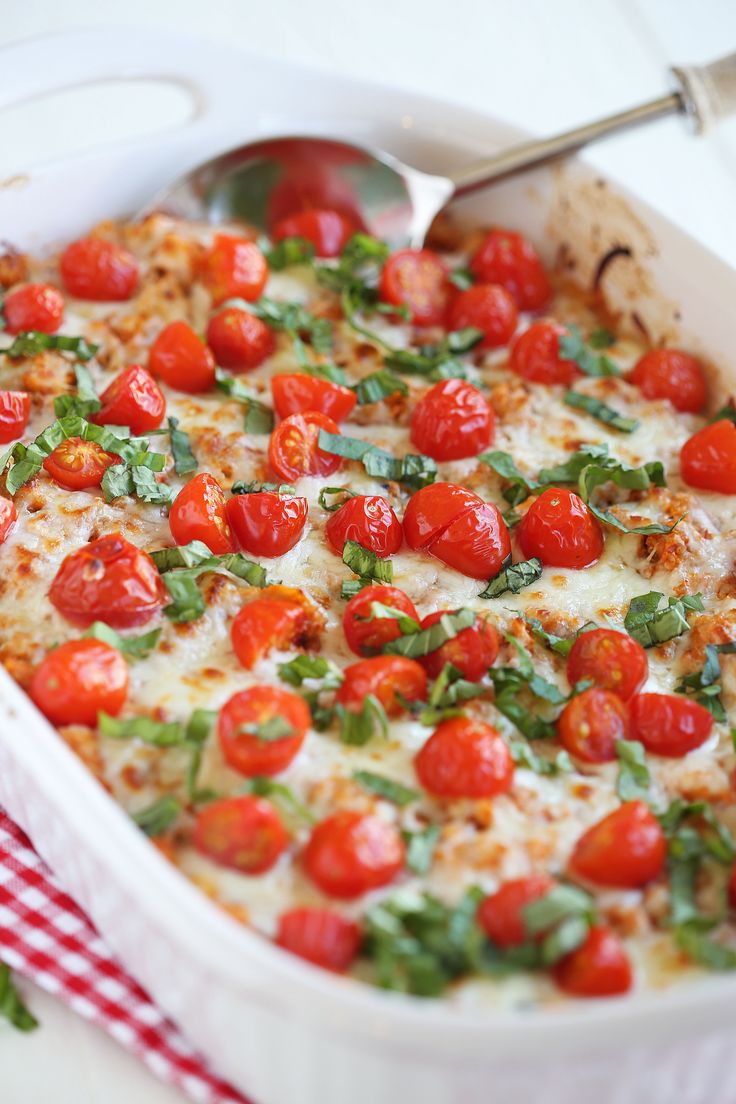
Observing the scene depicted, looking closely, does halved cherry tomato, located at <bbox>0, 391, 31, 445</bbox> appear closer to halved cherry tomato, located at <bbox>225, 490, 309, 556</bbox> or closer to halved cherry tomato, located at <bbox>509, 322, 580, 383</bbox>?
halved cherry tomato, located at <bbox>225, 490, 309, 556</bbox>

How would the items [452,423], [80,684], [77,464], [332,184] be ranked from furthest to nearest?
1. [332,184]
2. [452,423]
3. [77,464]
4. [80,684]

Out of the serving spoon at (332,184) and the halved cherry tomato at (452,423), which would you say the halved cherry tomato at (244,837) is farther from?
the serving spoon at (332,184)

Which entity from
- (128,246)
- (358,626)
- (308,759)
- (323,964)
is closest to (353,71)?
(128,246)

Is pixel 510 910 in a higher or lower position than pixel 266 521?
lower

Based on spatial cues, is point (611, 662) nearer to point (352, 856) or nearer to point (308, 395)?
point (352, 856)

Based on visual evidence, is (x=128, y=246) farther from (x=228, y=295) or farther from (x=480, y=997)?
(x=480, y=997)

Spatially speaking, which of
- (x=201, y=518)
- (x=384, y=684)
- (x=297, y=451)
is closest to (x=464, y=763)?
(x=384, y=684)

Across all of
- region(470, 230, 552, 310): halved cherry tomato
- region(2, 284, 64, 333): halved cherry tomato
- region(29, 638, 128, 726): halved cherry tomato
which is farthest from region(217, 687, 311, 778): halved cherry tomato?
region(470, 230, 552, 310): halved cherry tomato
